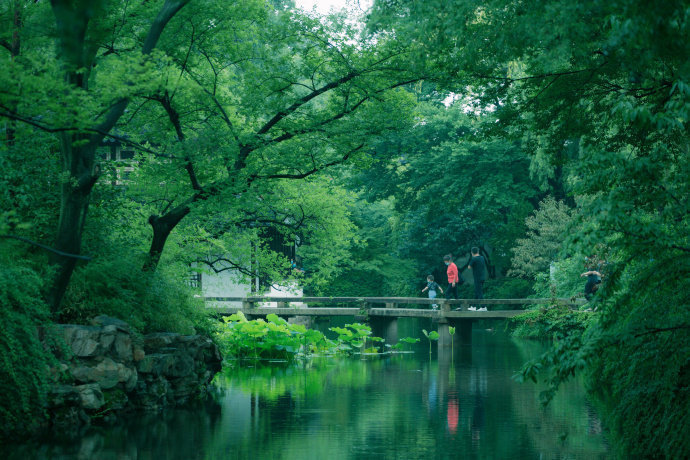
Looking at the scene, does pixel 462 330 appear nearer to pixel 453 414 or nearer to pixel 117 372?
pixel 453 414

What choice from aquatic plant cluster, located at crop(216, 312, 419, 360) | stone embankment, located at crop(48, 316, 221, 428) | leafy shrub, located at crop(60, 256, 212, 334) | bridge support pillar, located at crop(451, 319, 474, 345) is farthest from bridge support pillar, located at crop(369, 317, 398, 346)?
stone embankment, located at crop(48, 316, 221, 428)

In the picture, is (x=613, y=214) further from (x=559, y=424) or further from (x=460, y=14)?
(x=559, y=424)

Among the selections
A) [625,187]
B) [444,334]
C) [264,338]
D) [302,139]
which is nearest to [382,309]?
[444,334]

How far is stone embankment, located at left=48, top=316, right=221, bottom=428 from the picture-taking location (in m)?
12.2

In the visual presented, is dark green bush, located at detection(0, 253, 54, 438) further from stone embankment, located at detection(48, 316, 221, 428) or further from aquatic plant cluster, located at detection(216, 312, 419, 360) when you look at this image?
aquatic plant cluster, located at detection(216, 312, 419, 360)

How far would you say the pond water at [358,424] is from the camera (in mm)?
10109

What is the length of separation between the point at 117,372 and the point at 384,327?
1722 centimetres

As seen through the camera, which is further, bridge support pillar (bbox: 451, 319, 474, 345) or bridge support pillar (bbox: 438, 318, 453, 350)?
bridge support pillar (bbox: 451, 319, 474, 345)

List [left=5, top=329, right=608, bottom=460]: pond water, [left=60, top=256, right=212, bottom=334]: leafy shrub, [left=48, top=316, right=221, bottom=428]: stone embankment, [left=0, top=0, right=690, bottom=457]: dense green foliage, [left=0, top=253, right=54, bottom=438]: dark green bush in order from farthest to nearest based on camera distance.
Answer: [left=60, top=256, right=212, bottom=334]: leafy shrub, [left=48, top=316, right=221, bottom=428]: stone embankment, [left=0, top=253, right=54, bottom=438]: dark green bush, [left=5, top=329, right=608, bottom=460]: pond water, [left=0, top=0, right=690, bottom=457]: dense green foliage

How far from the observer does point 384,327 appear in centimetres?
2945

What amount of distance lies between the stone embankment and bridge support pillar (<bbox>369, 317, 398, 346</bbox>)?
553 inches

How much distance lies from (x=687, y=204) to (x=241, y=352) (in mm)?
17797

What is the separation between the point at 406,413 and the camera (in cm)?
1324

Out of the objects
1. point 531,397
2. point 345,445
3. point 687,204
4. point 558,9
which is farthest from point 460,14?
point 531,397
